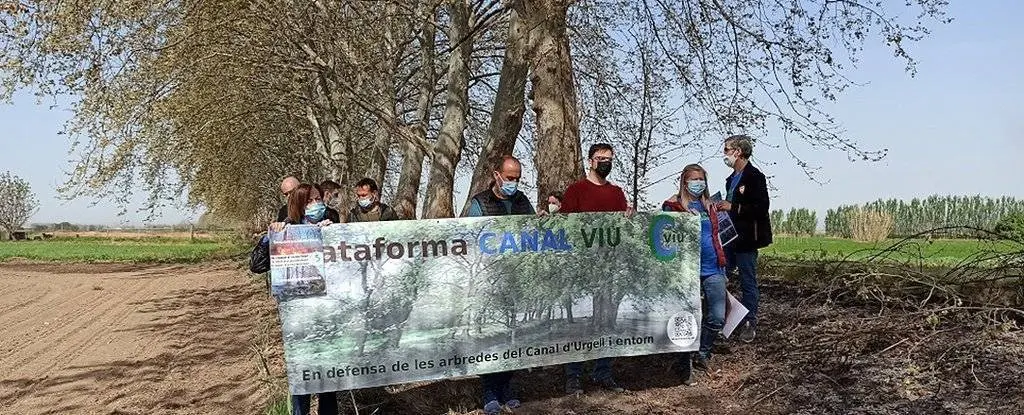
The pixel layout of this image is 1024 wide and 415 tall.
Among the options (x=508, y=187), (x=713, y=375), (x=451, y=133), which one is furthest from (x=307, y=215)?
(x=451, y=133)

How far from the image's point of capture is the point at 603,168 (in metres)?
6.01

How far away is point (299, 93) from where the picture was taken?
16.8 m

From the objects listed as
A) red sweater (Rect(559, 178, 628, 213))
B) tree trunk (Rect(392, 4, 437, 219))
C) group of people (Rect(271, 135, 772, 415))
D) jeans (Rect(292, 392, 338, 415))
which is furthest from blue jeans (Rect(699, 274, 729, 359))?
tree trunk (Rect(392, 4, 437, 219))

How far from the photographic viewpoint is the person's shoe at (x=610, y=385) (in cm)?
614

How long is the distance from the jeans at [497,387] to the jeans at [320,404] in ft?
3.46

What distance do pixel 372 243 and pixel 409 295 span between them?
44cm

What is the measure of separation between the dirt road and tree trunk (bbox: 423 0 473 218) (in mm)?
3341

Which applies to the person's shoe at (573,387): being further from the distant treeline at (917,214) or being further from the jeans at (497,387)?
the distant treeline at (917,214)

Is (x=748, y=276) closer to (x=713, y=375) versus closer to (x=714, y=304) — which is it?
(x=714, y=304)

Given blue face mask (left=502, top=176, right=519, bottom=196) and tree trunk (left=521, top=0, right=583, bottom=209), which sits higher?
tree trunk (left=521, top=0, right=583, bottom=209)

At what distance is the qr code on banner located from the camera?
614cm

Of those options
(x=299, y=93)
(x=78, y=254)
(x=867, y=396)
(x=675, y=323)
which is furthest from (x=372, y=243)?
(x=78, y=254)

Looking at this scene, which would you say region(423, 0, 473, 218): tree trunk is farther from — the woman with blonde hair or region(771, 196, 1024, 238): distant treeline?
region(771, 196, 1024, 238): distant treeline

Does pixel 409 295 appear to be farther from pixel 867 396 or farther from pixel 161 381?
pixel 161 381
